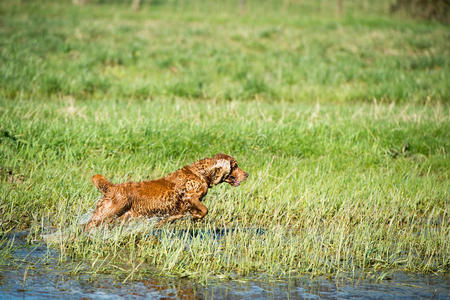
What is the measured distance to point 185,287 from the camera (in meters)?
5.05

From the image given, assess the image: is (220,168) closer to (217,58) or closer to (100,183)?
(100,183)

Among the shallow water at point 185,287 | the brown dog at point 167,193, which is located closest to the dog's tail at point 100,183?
the brown dog at point 167,193

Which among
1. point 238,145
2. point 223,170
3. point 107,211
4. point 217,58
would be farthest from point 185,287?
point 217,58

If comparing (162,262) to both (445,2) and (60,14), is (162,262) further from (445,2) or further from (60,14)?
(445,2)

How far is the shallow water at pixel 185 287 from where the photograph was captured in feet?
15.9

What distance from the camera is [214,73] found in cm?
1752

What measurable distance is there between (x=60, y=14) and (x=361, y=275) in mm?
25776

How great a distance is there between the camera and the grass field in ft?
19.2

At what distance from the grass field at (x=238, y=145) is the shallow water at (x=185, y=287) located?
0.54 feet

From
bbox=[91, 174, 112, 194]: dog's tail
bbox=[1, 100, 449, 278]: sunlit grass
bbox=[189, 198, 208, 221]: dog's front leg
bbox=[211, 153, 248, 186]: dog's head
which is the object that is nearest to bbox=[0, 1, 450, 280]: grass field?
bbox=[1, 100, 449, 278]: sunlit grass

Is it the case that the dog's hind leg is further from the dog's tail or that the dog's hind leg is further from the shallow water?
the shallow water

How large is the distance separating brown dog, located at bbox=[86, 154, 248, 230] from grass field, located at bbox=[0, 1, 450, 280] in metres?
A: 0.23

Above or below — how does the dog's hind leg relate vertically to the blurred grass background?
below

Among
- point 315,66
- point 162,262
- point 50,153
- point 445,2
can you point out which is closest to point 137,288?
point 162,262
